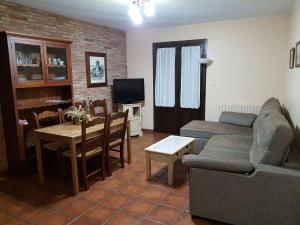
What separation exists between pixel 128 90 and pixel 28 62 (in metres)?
2.42

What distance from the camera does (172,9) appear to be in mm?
3678

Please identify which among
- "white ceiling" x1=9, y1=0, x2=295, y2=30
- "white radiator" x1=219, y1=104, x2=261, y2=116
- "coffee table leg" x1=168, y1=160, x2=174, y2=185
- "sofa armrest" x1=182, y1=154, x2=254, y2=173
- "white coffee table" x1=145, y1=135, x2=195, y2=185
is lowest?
"coffee table leg" x1=168, y1=160, x2=174, y2=185

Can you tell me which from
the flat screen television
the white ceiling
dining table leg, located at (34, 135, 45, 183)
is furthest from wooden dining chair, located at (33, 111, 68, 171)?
the flat screen television

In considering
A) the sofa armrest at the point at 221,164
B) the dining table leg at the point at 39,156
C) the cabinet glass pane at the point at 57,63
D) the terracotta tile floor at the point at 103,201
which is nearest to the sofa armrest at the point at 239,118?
the terracotta tile floor at the point at 103,201

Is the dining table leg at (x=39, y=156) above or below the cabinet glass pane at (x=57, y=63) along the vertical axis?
below

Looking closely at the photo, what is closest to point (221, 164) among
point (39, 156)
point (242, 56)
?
point (39, 156)

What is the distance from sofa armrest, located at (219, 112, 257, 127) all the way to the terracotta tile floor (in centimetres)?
153

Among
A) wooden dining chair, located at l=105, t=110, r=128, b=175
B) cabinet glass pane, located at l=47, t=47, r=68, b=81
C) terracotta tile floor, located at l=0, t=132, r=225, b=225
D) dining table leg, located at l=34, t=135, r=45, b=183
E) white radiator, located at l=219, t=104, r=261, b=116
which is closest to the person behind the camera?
terracotta tile floor, located at l=0, t=132, r=225, b=225

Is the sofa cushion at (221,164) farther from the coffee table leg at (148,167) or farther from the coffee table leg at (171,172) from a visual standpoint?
the coffee table leg at (148,167)

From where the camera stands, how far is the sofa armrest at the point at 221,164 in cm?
196

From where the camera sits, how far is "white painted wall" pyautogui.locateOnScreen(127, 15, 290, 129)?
4242 mm

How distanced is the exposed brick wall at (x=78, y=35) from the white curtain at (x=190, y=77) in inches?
60.9

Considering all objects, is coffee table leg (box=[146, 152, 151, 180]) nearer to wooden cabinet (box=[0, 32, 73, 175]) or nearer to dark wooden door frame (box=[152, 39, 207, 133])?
wooden cabinet (box=[0, 32, 73, 175])

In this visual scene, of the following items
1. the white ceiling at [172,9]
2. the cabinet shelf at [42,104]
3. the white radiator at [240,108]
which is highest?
the white ceiling at [172,9]
